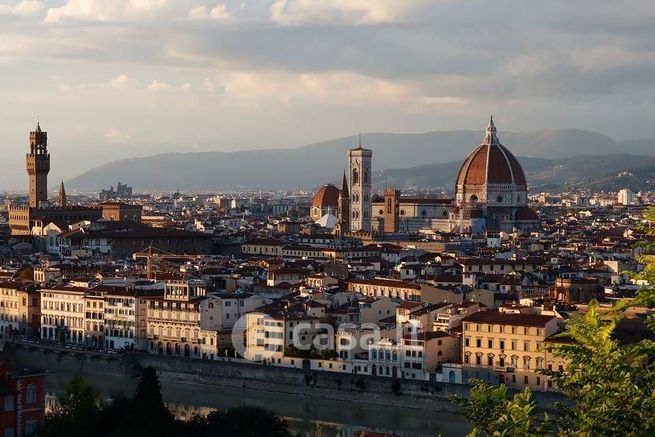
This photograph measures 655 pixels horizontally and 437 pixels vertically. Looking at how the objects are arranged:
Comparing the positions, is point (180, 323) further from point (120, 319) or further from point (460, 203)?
point (460, 203)

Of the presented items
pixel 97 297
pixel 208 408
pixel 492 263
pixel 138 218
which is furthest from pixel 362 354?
pixel 138 218

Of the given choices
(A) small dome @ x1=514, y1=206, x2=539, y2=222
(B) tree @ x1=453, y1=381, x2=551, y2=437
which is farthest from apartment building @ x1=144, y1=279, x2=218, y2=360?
(A) small dome @ x1=514, y1=206, x2=539, y2=222

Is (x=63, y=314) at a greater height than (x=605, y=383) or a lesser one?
lesser

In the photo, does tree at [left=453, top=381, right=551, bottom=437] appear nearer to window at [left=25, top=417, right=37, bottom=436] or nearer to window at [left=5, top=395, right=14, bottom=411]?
window at [left=5, top=395, right=14, bottom=411]

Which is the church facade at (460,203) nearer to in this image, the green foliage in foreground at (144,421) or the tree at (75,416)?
the tree at (75,416)

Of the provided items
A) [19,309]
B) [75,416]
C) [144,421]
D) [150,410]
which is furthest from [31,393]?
[19,309]

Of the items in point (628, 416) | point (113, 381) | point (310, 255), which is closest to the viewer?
point (628, 416)

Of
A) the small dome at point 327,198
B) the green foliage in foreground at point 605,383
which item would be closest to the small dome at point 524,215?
the small dome at point 327,198

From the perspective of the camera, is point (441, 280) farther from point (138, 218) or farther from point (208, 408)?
point (138, 218)
